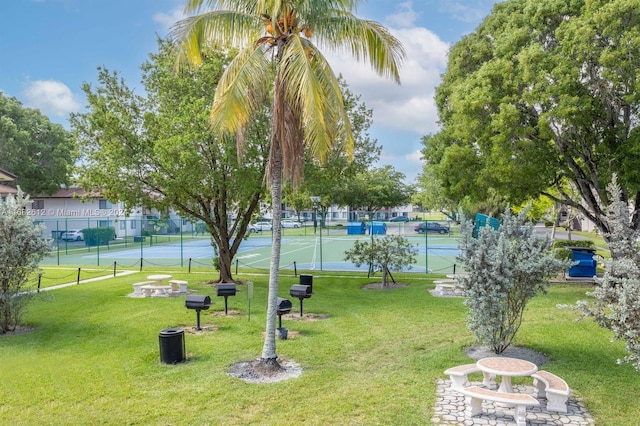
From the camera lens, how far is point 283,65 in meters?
7.62

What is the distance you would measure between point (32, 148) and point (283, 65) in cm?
4437

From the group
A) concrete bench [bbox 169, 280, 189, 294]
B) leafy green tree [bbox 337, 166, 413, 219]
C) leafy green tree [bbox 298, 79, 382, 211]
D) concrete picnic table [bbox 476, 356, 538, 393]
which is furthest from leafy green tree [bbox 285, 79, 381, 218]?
leafy green tree [bbox 337, 166, 413, 219]

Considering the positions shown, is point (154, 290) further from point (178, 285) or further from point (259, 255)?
point (259, 255)

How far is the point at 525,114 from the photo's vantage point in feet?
48.4

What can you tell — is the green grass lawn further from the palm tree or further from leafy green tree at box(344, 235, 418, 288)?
leafy green tree at box(344, 235, 418, 288)

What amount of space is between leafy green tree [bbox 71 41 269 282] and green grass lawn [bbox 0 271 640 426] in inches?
149

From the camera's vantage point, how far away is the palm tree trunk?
794 centimetres

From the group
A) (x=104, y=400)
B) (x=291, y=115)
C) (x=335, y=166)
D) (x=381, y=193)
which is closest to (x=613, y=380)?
(x=291, y=115)

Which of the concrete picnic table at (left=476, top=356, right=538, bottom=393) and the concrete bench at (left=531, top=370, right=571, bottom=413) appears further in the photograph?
the concrete picnic table at (left=476, top=356, right=538, bottom=393)

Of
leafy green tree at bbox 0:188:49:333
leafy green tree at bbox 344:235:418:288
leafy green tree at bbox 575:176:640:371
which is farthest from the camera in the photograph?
leafy green tree at bbox 344:235:418:288

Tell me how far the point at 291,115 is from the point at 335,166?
7962 millimetres

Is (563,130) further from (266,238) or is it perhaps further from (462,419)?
(266,238)

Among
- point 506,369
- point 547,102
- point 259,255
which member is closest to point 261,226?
point 259,255

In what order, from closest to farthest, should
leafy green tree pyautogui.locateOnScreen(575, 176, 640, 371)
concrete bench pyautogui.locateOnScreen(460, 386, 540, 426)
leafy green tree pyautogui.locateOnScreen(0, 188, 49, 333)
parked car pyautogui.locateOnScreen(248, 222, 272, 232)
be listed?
1. concrete bench pyautogui.locateOnScreen(460, 386, 540, 426)
2. leafy green tree pyautogui.locateOnScreen(575, 176, 640, 371)
3. leafy green tree pyautogui.locateOnScreen(0, 188, 49, 333)
4. parked car pyautogui.locateOnScreen(248, 222, 272, 232)
